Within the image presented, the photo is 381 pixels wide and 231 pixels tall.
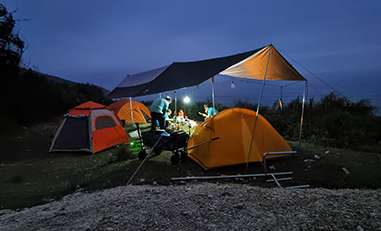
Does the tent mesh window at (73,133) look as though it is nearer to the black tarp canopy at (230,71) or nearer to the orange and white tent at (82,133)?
the orange and white tent at (82,133)

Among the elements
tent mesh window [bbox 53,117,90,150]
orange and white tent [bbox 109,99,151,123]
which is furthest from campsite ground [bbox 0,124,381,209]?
orange and white tent [bbox 109,99,151,123]

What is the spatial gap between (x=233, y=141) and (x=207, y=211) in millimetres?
2437

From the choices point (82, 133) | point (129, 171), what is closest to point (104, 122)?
point (82, 133)

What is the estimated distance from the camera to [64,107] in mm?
13125

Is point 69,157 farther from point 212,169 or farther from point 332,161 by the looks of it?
point 332,161

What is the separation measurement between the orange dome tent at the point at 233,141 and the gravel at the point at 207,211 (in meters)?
1.39

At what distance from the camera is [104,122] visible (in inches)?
266

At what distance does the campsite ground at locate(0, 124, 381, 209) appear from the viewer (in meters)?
3.63

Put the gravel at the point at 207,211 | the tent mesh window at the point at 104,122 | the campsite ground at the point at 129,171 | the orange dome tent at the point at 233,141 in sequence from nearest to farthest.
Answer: the gravel at the point at 207,211 < the campsite ground at the point at 129,171 < the orange dome tent at the point at 233,141 < the tent mesh window at the point at 104,122

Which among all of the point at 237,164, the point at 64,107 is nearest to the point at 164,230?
the point at 237,164

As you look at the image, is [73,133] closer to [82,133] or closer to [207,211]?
[82,133]

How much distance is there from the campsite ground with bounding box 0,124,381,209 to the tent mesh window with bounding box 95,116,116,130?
0.94m

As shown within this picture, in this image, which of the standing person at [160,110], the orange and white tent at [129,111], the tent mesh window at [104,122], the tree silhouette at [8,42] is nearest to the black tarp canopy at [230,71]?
the standing person at [160,110]

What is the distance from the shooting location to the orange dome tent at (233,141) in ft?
14.9
